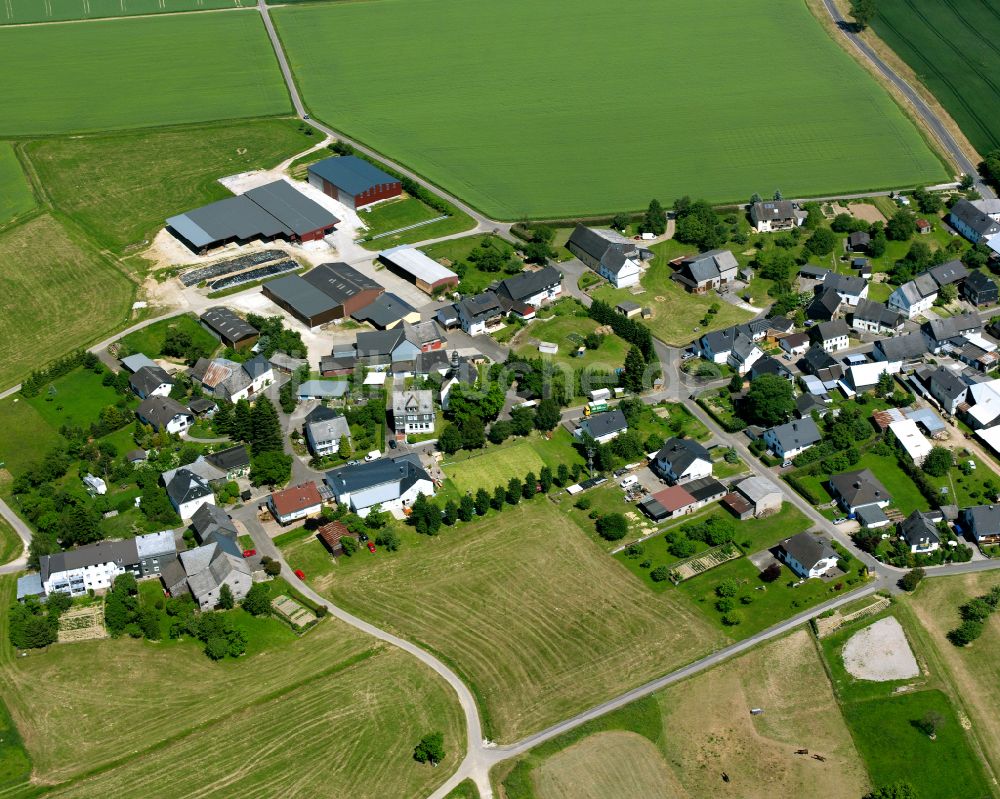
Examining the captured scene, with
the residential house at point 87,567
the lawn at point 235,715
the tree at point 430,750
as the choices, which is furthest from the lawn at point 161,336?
the tree at point 430,750

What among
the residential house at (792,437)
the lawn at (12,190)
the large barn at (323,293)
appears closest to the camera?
the residential house at (792,437)

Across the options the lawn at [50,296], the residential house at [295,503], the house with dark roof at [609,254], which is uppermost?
the house with dark roof at [609,254]

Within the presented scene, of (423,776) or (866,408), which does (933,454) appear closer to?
(866,408)

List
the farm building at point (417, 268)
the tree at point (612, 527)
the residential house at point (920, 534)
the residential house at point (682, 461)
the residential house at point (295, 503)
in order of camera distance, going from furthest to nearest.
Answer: the farm building at point (417, 268), the residential house at point (682, 461), the residential house at point (295, 503), the tree at point (612, 527), the residential house at point (920, 534)

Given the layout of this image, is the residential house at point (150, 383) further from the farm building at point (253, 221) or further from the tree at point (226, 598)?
the tree at point (226, 598)

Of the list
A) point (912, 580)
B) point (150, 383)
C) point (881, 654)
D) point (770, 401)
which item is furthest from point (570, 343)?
point (881, 654)

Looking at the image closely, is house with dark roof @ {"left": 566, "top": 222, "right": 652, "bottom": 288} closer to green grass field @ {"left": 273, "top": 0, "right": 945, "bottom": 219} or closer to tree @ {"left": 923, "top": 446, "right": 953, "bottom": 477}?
green grass field @ {"left": 273, "top": 0, "right": 945, "bottom": 219}

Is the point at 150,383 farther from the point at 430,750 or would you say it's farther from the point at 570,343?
the point at 430,750
